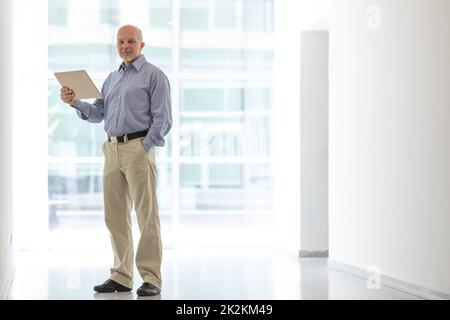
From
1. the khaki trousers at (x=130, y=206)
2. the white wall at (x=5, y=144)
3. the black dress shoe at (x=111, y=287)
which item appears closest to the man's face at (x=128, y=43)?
the khaki trousers at (x=130, y=206)

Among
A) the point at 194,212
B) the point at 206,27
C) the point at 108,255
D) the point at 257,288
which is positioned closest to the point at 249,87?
the point at 206,27

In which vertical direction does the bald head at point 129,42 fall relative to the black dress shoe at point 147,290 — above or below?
above

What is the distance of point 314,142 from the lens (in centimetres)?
777

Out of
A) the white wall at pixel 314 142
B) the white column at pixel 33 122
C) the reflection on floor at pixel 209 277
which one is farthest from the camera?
the white column at pixel 33 122

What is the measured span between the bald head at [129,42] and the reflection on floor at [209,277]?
1.42m

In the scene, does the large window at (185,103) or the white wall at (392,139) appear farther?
the large window at (185,103)

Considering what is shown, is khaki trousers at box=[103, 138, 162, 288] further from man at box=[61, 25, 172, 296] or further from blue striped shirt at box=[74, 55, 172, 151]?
blue striped shirt at box=[74, 55, 172, 151]

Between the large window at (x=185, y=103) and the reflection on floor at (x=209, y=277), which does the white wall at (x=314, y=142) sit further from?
the large window at (x=185, y=103)

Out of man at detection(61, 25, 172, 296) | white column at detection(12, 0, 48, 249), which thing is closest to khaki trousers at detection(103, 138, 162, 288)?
man at detection(61, 25, 172, 296)

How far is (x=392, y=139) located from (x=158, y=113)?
1.63m

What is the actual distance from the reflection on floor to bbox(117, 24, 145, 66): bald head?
1.42 meters

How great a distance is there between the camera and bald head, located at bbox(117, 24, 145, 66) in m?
5.32

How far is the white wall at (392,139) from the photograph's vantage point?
5238 mm

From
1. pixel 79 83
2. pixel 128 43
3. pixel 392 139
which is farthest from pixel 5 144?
pixel 392 139
